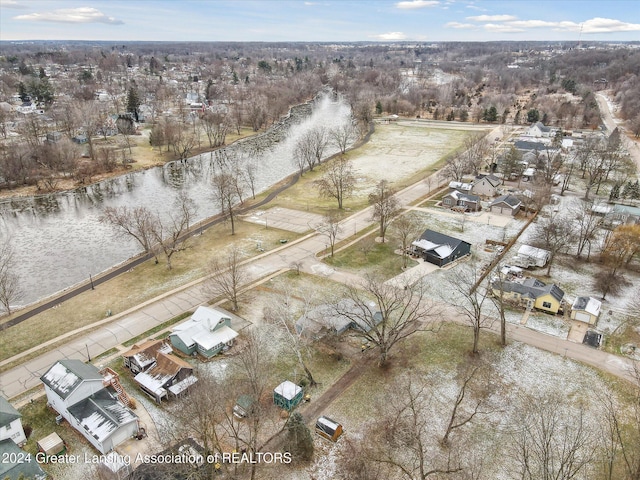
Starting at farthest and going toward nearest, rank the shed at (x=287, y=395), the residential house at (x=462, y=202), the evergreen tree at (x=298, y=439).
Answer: the residential house at (x=462, y=202), the shed at (x=287, y=395), the evergreen tree at (x=298, y=439)

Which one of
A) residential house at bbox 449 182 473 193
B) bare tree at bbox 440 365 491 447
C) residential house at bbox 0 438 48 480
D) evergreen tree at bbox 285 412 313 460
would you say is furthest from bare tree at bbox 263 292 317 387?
residential house at bbox 449 182 473 193

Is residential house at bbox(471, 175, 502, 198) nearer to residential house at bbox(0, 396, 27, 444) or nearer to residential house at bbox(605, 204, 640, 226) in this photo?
residential house at bbox(605, 204, 640, 226)

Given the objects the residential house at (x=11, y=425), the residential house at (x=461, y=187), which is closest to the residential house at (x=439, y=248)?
the residential house at (x=461, y=187)

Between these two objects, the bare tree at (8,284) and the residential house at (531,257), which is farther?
the residential house at (531,257)

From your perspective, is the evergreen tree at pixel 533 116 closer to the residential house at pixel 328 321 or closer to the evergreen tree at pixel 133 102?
the residential house at pixel 328 321

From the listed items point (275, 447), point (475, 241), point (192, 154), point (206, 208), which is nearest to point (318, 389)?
point (275, 447)

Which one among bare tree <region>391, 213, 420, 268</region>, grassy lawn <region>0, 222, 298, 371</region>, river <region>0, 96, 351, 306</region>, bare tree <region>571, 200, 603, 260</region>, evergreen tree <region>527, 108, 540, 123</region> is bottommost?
river <region>0, 96, 351, 306</region>

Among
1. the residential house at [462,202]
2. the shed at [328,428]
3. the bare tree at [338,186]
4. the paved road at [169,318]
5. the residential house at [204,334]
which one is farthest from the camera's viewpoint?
the bare tree at [338,186]
